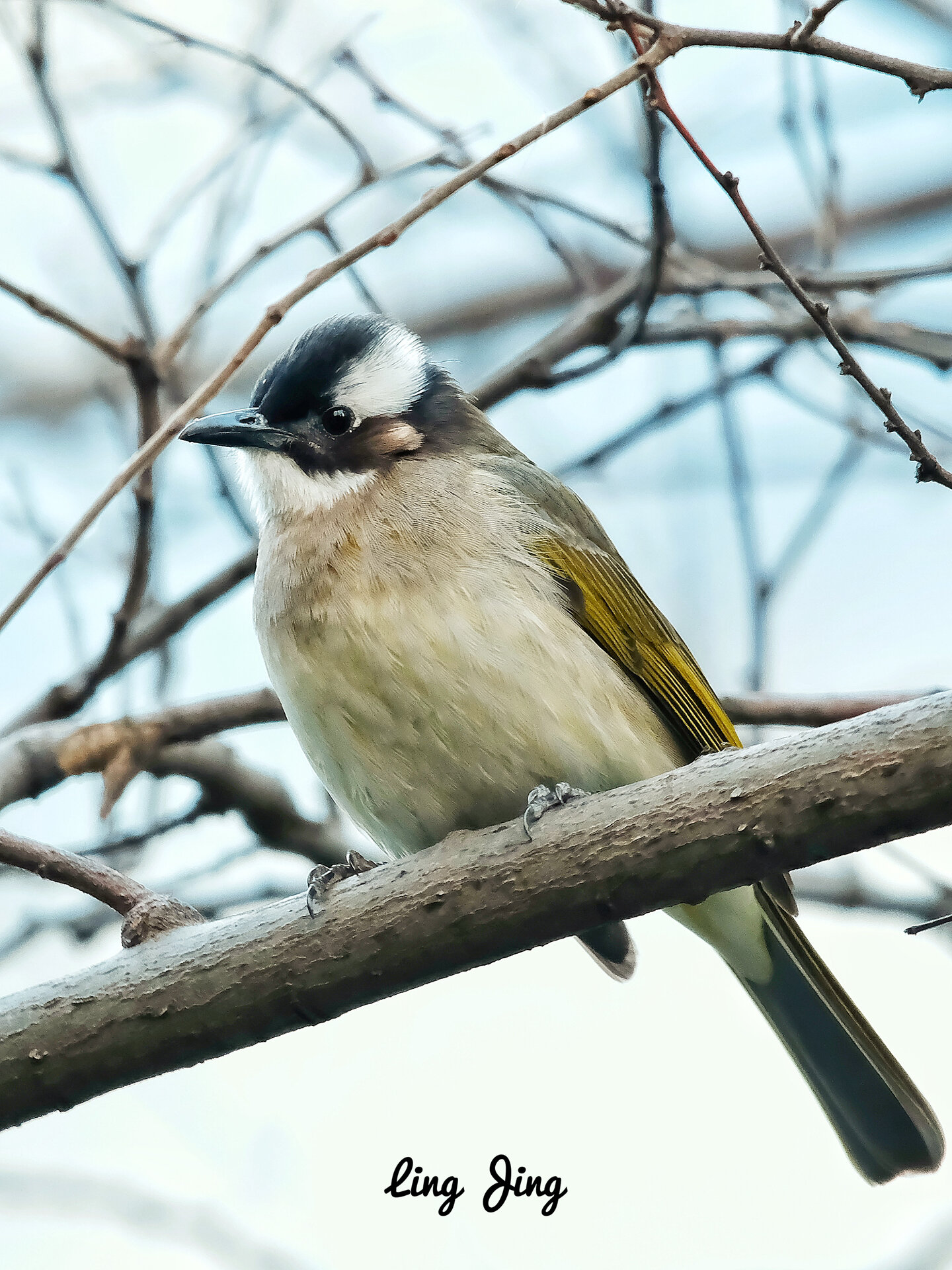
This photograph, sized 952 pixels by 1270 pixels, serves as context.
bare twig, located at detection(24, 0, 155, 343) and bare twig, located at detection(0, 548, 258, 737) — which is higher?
bare twig, located at detection(24, 0, 155, 343)

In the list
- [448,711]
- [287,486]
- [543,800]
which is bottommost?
[543,800]

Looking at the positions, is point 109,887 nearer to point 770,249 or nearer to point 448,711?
point 448,711

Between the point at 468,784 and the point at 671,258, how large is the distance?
208 centimetres

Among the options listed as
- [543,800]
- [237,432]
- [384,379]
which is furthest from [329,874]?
[384,379]

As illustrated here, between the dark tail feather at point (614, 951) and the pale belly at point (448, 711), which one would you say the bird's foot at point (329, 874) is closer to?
the pale belly at point (448, 711)

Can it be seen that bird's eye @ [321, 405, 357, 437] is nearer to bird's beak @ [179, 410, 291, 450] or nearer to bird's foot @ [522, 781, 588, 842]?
bird's beak @ [179, 410, 291, 450]

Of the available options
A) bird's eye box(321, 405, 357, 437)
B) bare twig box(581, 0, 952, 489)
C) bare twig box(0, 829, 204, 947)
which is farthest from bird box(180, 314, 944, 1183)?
bare twig box(581, 0, 952, 489)

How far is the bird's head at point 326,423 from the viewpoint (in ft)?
12.8

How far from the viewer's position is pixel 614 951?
3922mm

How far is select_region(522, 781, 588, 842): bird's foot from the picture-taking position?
2691 millimetres

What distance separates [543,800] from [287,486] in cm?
151

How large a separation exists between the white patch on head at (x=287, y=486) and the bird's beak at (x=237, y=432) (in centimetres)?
5

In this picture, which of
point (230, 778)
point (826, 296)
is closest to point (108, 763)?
point (230, 778)

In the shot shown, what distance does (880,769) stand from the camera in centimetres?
232
